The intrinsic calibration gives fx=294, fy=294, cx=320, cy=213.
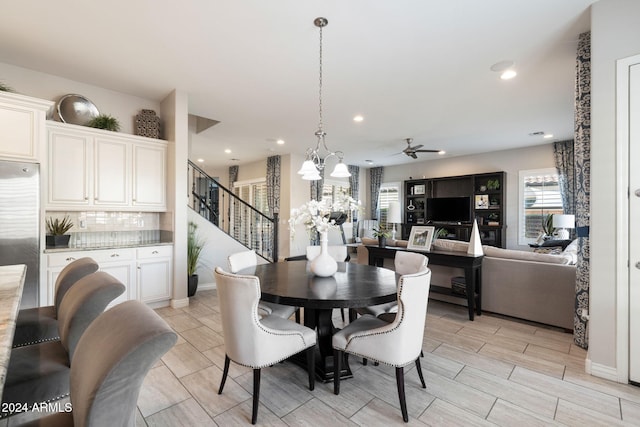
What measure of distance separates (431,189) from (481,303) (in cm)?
506

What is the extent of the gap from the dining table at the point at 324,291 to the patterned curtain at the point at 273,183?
5.33m

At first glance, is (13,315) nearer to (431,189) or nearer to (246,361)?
(246,361)

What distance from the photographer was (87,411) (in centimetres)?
80

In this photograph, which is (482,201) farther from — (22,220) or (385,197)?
(22,220)

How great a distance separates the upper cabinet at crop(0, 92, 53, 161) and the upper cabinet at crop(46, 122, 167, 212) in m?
0.34

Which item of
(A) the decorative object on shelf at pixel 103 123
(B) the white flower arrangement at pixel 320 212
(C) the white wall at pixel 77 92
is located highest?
(C) the white wall at pixel 77 92

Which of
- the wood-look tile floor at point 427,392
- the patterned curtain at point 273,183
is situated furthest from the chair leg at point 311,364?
the patterned curtain at point 273,183

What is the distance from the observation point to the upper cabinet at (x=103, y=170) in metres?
3.34

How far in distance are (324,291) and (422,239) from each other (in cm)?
252

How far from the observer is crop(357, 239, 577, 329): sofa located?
10.5 feet

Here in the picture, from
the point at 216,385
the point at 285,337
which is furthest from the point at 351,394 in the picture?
the point at 216,385

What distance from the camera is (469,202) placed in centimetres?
757

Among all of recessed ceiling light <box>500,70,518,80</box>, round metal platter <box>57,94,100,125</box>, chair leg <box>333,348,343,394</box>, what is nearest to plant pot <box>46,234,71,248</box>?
round metal platter <box>57,94,100,125</box>

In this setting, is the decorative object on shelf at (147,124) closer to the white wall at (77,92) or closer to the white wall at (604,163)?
the white wall at (77,92)
